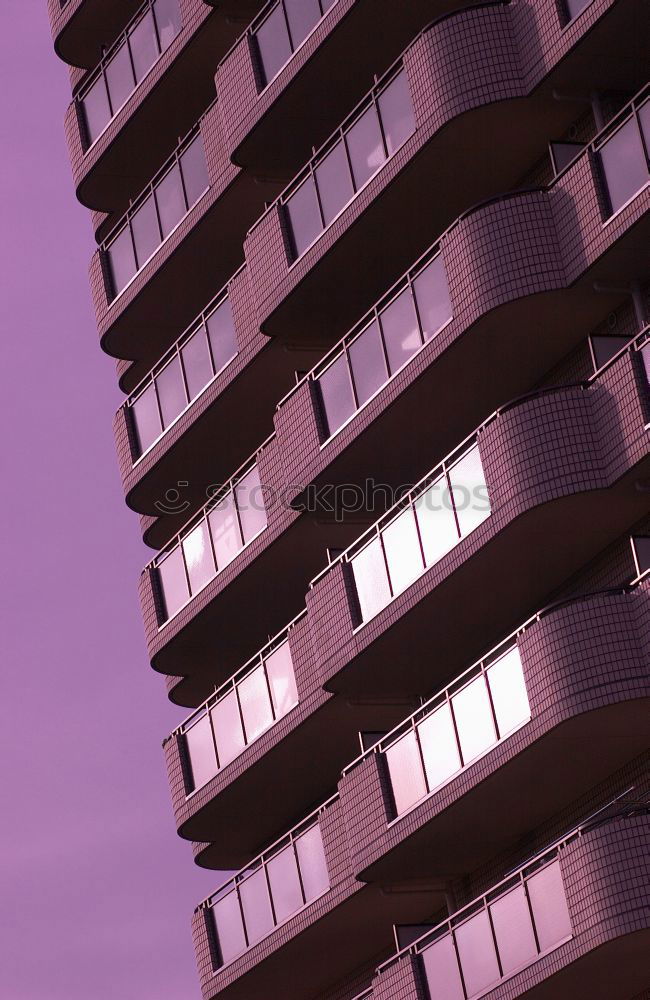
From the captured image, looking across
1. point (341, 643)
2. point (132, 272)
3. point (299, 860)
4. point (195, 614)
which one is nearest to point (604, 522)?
point (341, 643)

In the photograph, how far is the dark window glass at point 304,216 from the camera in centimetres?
3133

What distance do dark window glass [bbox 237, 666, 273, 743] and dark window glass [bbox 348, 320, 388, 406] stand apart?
5.18 metres

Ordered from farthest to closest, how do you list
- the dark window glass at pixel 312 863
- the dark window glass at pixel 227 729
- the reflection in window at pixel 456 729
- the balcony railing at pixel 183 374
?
the balcony railing at pixel 183 374
the dark window glass at pixel 227 729
the dark window glass at pixel 312 863
the reflection in window at pixel 456 729

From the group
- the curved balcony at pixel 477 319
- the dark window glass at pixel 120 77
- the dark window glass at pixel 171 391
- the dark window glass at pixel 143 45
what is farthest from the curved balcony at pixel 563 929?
the dark window glass at pixel 120 77

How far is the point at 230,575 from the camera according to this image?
111 ft

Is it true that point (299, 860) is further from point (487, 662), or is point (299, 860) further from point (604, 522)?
point (604, 522)

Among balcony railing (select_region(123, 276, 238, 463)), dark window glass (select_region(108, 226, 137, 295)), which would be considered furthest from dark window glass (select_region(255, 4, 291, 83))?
dark window glass (select_region(108, 226, 137, 295))

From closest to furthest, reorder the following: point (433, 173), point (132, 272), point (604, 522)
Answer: point (604, 522)
point (433, 173)
point (132, 272)

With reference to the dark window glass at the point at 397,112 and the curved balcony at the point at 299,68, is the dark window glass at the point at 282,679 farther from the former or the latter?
the curved balcony at the point at 299,68

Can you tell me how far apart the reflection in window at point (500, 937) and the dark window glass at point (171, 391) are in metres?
11.3

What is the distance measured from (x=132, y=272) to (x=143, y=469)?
3.68m

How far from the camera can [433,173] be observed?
29344 mm

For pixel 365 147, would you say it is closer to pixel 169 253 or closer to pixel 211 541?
pixel 169 253

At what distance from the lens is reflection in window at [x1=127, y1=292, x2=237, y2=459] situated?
113ft
